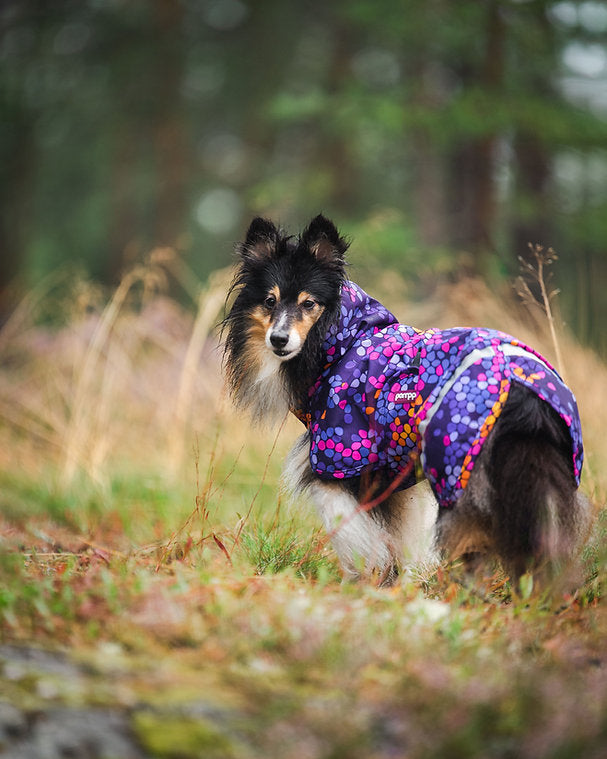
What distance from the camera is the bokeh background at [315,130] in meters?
9.55

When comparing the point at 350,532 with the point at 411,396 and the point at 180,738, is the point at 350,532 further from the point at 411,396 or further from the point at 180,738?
the point at 180,738

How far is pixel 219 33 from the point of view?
15.4 metres

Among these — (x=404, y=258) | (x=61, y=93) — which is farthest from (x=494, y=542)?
(x=61, y=93)

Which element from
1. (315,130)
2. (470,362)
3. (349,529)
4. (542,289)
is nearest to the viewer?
(470,362)

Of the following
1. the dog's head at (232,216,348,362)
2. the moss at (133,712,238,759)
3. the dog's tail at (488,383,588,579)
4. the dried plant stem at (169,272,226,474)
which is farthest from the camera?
the dried plant stem at (169,272,226,474)

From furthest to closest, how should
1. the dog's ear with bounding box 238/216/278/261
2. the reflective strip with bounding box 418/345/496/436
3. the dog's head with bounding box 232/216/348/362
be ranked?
the dog's ear with bounding box 238/216/278/261 → the dog's head with bounding box 232/216/348/362 → the reflective strip with bounding box 418/345/496/436

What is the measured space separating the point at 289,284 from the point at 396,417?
0.87 metres

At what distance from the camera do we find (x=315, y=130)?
654 inches

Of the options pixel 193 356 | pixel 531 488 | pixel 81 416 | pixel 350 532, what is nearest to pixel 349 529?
pixel 350 532

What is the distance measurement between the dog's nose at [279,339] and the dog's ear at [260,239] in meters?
0.49

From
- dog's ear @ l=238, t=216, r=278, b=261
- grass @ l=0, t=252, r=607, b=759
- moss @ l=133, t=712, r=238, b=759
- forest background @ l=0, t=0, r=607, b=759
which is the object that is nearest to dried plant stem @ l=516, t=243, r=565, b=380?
forest background @ l=0, t=0, r=607, b=759

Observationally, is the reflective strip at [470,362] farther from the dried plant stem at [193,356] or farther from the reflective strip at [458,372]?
the dried plant stem at [193,356]

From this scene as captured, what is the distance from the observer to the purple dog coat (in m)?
2.80

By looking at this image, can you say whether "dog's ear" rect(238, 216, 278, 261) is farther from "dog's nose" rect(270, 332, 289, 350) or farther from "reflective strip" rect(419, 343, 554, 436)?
"reflective strip" rect(419, 343, 554, 436)
